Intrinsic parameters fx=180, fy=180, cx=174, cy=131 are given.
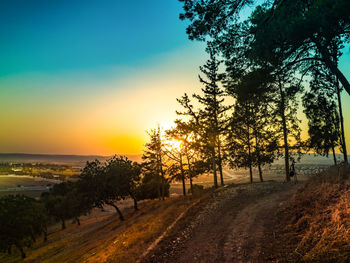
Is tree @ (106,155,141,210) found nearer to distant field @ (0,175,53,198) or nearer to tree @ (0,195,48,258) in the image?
tree @ (0,195,48,258)

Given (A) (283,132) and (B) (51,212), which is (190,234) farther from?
(B) (51,212)

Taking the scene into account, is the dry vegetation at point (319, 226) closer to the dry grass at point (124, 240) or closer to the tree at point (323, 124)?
the dry grass at point (124, 240)

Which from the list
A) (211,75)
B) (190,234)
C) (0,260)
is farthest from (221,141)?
(0,260)

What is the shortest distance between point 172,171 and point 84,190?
49.2ft

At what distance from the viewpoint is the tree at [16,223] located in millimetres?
30328

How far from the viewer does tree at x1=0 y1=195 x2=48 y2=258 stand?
99.5ft

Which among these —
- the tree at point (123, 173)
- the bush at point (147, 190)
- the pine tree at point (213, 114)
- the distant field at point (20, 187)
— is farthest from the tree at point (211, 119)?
the distant field at point (20, 187)

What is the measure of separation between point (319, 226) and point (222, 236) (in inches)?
148

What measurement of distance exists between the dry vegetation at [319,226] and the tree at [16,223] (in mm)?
41685

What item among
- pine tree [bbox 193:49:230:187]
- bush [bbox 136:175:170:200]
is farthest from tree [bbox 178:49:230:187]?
bush [bbox 136:175:170:200]

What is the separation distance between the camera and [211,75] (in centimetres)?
2423

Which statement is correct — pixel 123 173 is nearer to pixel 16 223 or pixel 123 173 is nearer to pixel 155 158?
pixel 155 158

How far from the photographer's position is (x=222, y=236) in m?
7.96

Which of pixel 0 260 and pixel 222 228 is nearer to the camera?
pixel 222 228
